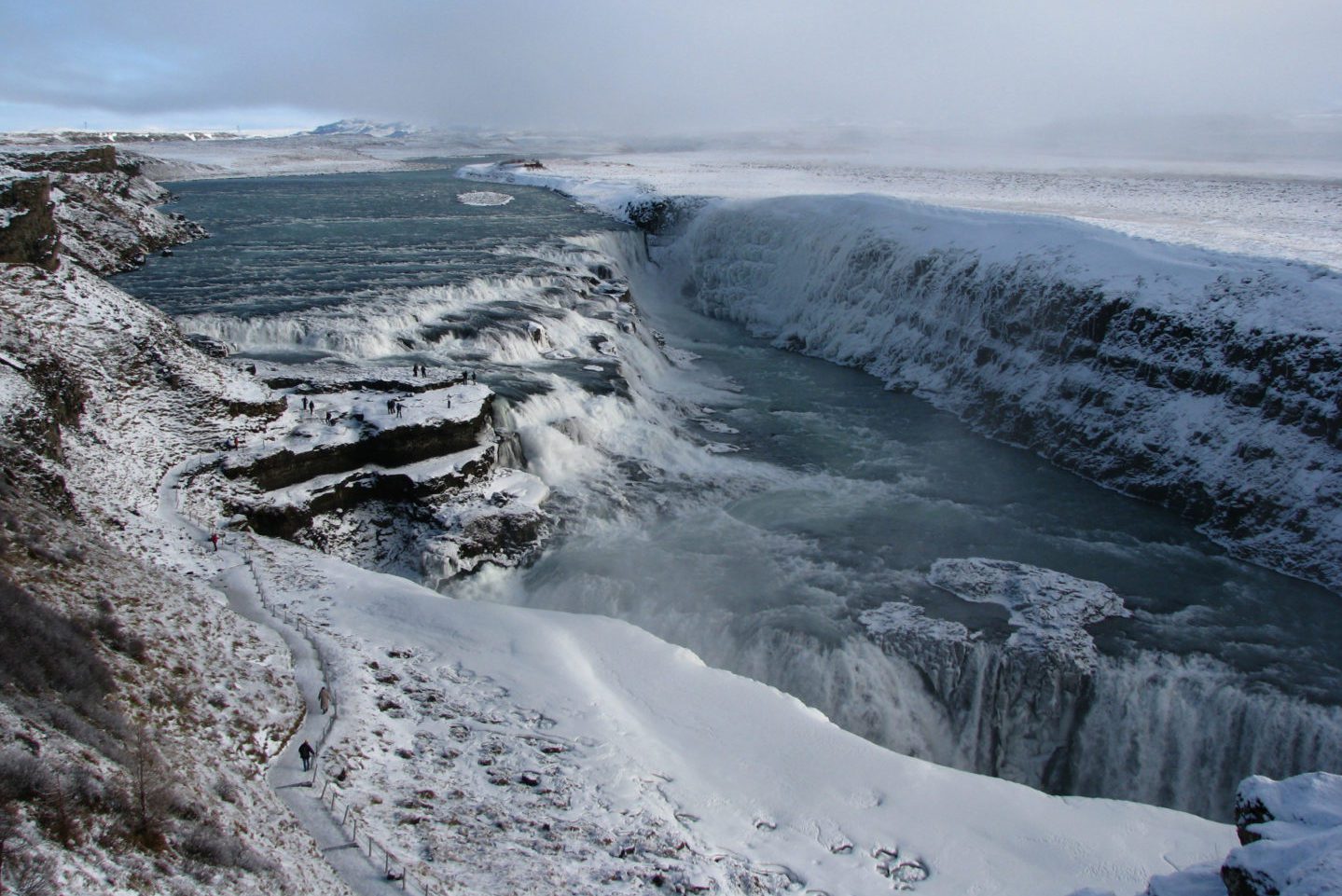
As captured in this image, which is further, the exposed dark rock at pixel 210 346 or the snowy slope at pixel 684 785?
the exposed dark rock at pixel 210 346

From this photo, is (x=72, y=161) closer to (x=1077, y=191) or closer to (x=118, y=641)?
(x=118, y=641)

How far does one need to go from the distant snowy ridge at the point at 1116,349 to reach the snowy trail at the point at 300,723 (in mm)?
21515

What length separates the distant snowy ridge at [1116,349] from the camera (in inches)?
878

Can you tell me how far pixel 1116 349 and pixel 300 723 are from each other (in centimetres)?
2619

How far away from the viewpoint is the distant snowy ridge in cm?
2230

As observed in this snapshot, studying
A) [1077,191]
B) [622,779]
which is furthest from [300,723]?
[1077,191]

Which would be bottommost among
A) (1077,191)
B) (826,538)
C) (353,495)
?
(826,538)

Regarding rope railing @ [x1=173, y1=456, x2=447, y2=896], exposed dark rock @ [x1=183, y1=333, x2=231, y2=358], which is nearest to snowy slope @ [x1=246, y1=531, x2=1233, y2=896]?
rope railing @ [x1=173, y1=456, x2=447, y2=896]

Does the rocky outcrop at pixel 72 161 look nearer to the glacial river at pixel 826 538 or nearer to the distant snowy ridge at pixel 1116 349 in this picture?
the glacial river at pixel 826 538

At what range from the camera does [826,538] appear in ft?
70.8

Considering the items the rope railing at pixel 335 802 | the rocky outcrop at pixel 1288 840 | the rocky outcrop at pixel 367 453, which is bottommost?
the rope railing at pixel 335 802

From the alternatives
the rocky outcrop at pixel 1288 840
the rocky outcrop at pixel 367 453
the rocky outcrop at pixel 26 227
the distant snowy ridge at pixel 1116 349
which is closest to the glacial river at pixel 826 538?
the distant snowy ridge at pixel 1116 349

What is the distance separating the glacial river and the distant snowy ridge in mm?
1294

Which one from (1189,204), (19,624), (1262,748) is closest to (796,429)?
(1262,748)
